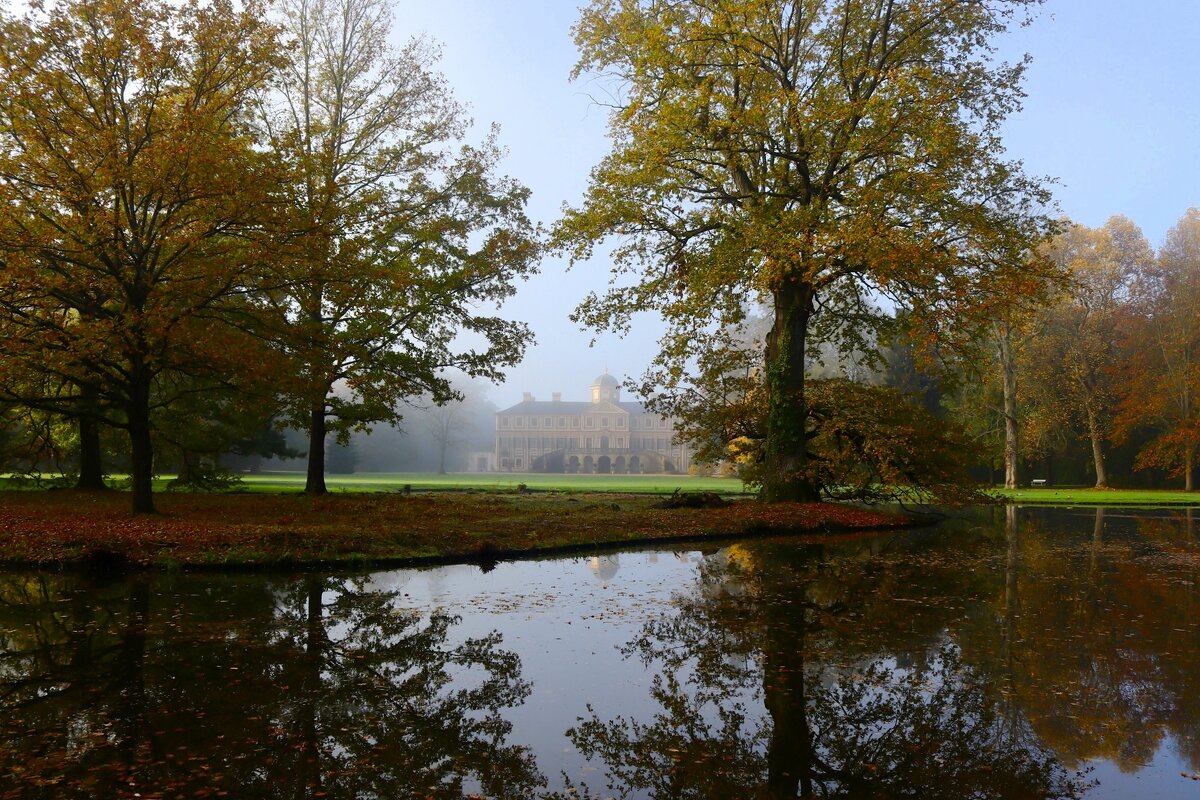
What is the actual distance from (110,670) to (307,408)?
14940 mm

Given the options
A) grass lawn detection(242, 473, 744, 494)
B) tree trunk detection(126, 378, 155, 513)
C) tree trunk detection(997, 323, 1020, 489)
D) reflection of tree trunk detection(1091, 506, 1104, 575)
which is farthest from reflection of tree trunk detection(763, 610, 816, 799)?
tree trunk detection(997, 323, 1020, 489)

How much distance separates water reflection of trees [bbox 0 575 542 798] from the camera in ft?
12.3

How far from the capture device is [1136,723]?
4609 mm

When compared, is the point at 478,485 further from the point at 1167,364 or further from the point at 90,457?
the point at 1167,364

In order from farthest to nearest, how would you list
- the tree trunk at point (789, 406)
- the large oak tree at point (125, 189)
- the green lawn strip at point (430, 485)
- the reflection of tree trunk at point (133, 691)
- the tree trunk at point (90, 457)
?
the green lawn strip at point (430, 485)
the tree trunk at point (90, 457)
the tree trunk at point (789, 406)
the large oak tree at point (125, 189)
the reflection of tree trunk at point (133, 691)

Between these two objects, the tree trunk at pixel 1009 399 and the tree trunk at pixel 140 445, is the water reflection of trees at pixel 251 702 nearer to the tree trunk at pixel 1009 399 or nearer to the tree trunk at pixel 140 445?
the tree trunk at pixel 140 445

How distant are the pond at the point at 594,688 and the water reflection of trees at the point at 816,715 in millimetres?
20

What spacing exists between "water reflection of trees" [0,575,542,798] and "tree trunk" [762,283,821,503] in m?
12.3

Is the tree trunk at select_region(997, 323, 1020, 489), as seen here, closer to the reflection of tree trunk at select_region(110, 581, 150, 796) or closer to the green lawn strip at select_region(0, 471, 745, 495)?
the green lawn strip at select_region(0, 471, 745, 495)

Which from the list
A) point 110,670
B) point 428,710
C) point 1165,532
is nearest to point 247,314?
point 110,670

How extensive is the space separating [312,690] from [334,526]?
27.2 feet

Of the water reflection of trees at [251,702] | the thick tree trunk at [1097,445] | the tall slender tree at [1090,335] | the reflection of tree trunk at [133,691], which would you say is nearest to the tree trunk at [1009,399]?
the tall slender tree at [1090,335]

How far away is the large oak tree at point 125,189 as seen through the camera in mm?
12805

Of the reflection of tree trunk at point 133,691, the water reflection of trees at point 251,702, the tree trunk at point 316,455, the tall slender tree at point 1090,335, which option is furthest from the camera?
the tall slender tree at point 1090,335
